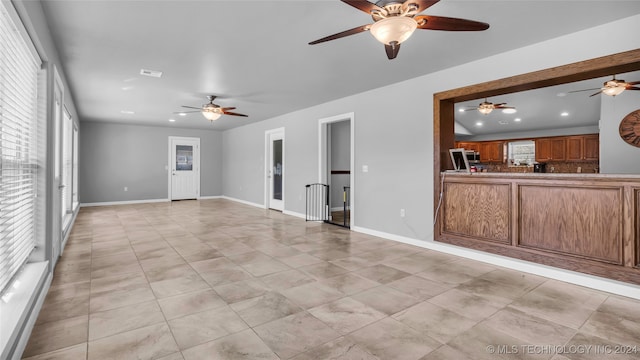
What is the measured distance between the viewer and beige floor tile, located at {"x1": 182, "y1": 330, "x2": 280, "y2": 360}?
1858 mm

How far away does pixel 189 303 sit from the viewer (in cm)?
261

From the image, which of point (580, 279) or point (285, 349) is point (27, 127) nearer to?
point (285, 349)

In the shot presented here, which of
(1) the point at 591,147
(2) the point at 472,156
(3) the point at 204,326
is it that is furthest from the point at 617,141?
(3) the point at 204,326


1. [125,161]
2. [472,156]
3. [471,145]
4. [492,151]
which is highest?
[471,145]

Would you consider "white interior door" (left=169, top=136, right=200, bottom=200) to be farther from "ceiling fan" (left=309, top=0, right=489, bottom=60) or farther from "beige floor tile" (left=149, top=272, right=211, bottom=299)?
"ceiling fan" (left=309, top=0, right=489, bottom=60)

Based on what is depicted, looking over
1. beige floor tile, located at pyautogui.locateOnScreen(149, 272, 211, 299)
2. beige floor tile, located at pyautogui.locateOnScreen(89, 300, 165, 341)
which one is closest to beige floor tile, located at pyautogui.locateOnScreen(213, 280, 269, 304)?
beige floor tile, located at pyautogui.locateOnScreen(149, 272, 211, 299)

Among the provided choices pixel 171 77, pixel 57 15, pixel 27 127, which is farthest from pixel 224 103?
pixel 27 127

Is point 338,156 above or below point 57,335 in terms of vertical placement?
above

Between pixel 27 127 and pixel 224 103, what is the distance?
4.16 meters

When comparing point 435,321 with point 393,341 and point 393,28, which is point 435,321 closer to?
point 393,341

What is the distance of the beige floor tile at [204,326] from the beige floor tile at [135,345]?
0.07m

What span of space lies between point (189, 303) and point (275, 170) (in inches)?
232

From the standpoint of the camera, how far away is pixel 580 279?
3113 millimetres

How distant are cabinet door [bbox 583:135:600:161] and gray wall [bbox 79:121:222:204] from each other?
11.4m
